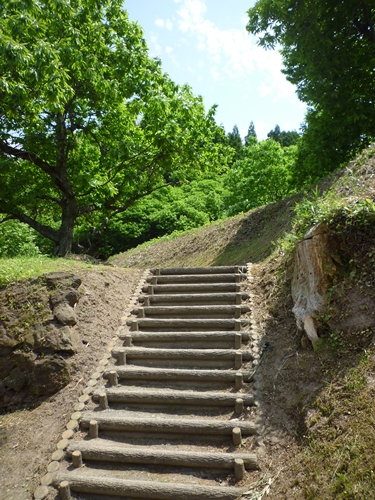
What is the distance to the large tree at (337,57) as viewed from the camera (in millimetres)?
10984

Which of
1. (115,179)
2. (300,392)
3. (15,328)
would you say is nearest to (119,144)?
(115,179)

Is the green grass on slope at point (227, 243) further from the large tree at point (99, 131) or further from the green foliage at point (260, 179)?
the green foliage at point (260, 179)

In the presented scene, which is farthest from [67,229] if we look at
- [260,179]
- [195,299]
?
[260,179]

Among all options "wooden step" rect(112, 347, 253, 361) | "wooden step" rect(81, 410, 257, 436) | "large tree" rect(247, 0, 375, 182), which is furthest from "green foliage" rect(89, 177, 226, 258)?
"wooden step" rect(81, 410, 257, 436)

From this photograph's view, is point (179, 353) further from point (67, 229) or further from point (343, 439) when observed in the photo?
point (67, 229)

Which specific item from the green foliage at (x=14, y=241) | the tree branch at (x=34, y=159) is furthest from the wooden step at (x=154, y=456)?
the green foliage at (x=14, y=241)

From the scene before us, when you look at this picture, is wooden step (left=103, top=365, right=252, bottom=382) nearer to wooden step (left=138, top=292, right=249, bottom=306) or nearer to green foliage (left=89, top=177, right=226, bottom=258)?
wooden step (left=138, top=292, right=249, bottom=306)

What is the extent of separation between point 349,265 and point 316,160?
8.27 meters

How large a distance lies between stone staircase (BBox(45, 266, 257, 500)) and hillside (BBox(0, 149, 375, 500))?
0.99 feet

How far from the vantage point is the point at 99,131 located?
11711 millimetres

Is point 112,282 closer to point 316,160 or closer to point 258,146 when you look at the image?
point 316,160

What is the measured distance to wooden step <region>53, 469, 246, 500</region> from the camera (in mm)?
3873

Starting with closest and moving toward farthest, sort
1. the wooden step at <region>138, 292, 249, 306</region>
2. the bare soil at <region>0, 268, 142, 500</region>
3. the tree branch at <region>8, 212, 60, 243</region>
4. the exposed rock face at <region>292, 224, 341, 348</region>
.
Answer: the bare soil at <region>0, 268, 142, 500</region>, the exposed rock face at <region>292, 224, 341, 348</region>, the wooden step at <region>138, 292, 249, 306</region>, the tree branch at <region>8, 212, 60, 243</region>

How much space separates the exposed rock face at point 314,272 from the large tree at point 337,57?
732cm
